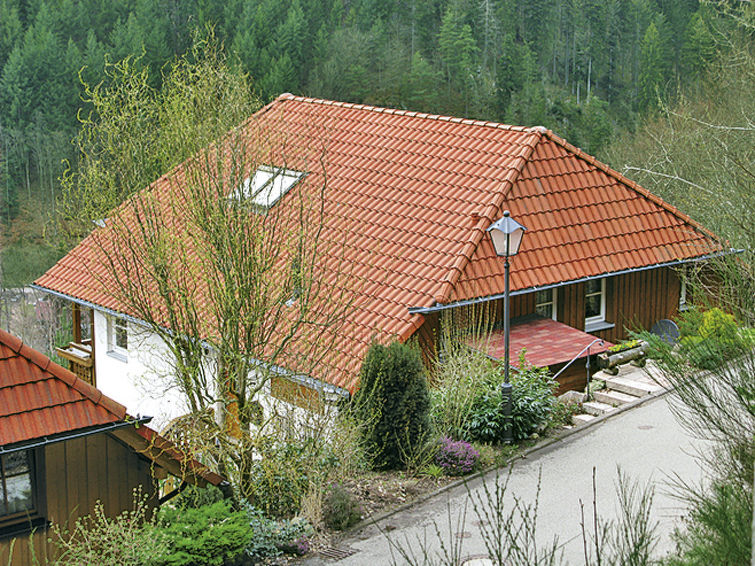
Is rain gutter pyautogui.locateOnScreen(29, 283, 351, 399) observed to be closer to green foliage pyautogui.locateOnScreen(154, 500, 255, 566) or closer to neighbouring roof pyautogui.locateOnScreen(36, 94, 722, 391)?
neighbouring roof pyautogui.locateOnScreen(36, 94, 722, 391)

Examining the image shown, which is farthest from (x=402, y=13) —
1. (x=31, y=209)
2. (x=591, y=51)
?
(x=31, y=209)

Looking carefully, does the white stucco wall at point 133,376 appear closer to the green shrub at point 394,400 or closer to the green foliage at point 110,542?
the green shrub at point 394,400

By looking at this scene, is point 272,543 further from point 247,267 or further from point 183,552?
point 247,267

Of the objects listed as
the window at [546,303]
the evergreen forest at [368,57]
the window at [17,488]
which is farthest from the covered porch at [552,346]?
the evergreen forest at [368,57]

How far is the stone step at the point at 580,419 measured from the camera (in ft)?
49.8

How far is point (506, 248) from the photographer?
45.1ft

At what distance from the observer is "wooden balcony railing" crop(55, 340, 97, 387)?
21828mm

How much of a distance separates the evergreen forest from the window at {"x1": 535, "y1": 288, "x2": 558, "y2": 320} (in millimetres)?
50508

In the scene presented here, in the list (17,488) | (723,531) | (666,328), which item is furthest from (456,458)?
(666,328)

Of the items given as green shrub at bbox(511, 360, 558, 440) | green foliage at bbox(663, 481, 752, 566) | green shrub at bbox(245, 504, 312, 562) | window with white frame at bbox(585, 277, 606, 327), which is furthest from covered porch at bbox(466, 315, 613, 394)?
green foliage at bbox(663, 481, 752, 566)

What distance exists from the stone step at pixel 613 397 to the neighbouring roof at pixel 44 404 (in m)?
7.54

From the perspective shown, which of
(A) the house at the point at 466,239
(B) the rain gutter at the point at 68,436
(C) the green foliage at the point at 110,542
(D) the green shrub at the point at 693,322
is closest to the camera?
(B) the rain gutter at the point at 68,436

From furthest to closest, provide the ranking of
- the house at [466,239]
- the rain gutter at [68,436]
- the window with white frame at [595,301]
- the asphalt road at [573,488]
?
the window with white frame at [595,301] < the house at [466,239] < the asphalt road at [573,488] < the rain gutter at [68,436]

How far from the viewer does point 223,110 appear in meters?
12.5
